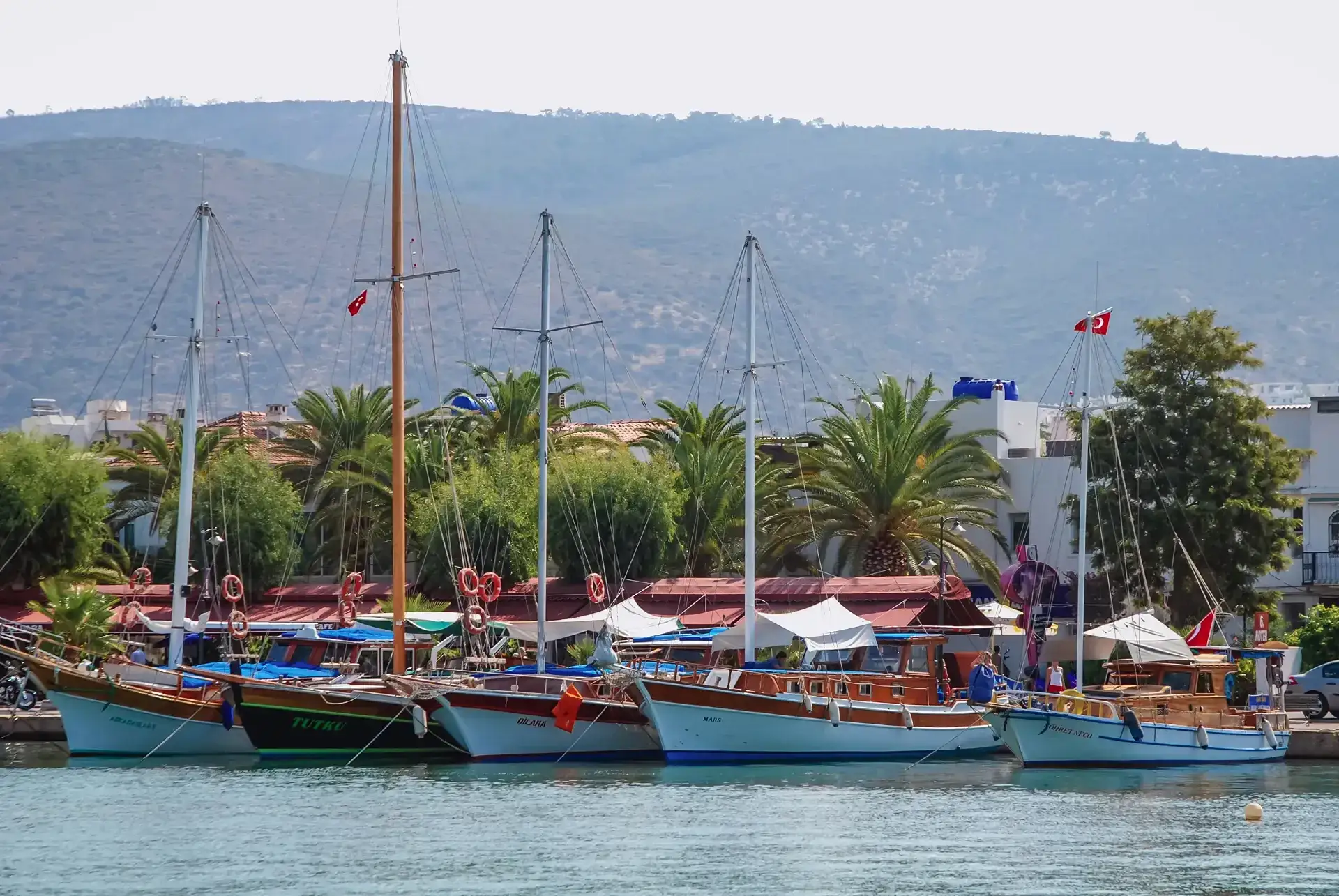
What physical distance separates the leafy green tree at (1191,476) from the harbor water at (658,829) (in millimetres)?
12519

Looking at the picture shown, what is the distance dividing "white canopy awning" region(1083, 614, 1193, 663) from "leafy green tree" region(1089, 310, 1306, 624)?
8.48m

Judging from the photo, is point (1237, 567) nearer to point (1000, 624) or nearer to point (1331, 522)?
point (1000, 624)

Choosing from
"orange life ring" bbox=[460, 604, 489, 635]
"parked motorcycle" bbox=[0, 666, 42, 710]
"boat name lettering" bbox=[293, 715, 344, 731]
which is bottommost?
"parked motorcycle" bbox=[0, 666, 42, 710]

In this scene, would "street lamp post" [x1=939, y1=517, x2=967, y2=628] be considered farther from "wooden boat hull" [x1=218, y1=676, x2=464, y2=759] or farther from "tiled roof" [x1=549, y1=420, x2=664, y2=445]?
"wooden boat hull" [x1=218, y1=676, x2=464, y2=759]

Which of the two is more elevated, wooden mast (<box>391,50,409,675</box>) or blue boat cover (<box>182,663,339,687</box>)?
wooden mast (<box>391,50,409,675</box>)

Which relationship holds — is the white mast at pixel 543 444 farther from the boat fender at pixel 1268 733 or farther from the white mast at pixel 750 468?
the boat fender at pixel 1268 733

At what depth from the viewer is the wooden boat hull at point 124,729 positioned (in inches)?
1833

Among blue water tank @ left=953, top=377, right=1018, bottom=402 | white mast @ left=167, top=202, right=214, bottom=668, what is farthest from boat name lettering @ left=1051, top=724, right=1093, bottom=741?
blue water tank @ left=953, top=377, right=1018, bottom=402

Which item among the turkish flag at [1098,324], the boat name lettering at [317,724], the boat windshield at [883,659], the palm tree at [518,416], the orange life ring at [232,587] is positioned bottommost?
the boat name lettering at [317,724]

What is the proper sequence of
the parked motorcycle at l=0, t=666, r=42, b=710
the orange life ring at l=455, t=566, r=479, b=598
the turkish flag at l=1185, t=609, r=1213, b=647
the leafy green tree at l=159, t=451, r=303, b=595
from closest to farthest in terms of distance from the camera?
the orange life ring at l=455, t=566, r=479, b=598 → the turkish flag at l=1185, t=609, r=1213, b=647 → the parked motorcycle at l=0, t=666, r=42, b=710 → the leafy green tree at l=159, t=451, r=303, b=595

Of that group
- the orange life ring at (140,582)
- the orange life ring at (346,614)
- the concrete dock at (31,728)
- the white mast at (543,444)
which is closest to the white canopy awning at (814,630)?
the white mast at (543,444)

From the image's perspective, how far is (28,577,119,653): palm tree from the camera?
173ft

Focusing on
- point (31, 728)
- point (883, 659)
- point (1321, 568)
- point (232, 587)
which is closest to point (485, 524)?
point (232, 587)

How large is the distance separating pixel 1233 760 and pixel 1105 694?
340 centimetres
